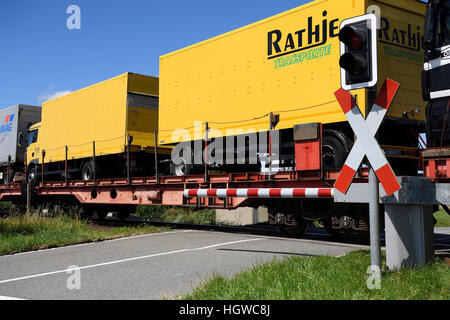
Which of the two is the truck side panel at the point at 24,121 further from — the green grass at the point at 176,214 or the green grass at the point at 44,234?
the green grass at the point at 44,234

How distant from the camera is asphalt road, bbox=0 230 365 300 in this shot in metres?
5.55

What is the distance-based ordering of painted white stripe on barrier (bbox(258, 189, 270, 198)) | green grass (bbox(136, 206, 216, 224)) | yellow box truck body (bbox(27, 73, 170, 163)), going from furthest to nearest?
1. green grass (bbox(136, 206, 216, 224))
2. yellow box truck body (bbox(27, 73, 170, 163))
3. painted white stripe on barrier (bbox(258, 189, 270, 198))

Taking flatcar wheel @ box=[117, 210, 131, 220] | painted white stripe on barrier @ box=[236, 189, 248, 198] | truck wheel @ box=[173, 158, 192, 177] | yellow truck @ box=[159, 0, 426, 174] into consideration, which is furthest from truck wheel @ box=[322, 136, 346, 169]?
flatcar wheel @ box=[117, 210, 131, 220]

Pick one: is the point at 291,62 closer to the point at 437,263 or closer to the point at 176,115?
the point at 176,115

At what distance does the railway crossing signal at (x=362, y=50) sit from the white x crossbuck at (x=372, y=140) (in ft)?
0.63

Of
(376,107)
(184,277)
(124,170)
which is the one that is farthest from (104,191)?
(376,107)

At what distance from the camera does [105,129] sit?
587 inches

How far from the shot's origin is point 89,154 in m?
15.5

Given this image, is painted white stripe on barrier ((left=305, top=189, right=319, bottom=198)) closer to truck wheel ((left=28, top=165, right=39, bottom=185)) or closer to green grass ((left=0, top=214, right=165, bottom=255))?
green grass ((left=0, top=214, right=165, bottom=255))

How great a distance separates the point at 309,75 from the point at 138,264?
15.9ft

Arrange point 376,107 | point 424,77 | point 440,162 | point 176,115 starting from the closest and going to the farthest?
point 376,107 → point 440,162 → point 424,77 → point 176,115

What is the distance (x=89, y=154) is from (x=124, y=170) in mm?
1563

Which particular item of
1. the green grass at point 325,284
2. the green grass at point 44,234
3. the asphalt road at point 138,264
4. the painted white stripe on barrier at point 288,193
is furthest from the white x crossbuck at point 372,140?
the green grass at point 44,234

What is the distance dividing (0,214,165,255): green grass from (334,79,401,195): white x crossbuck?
7.09 meters
